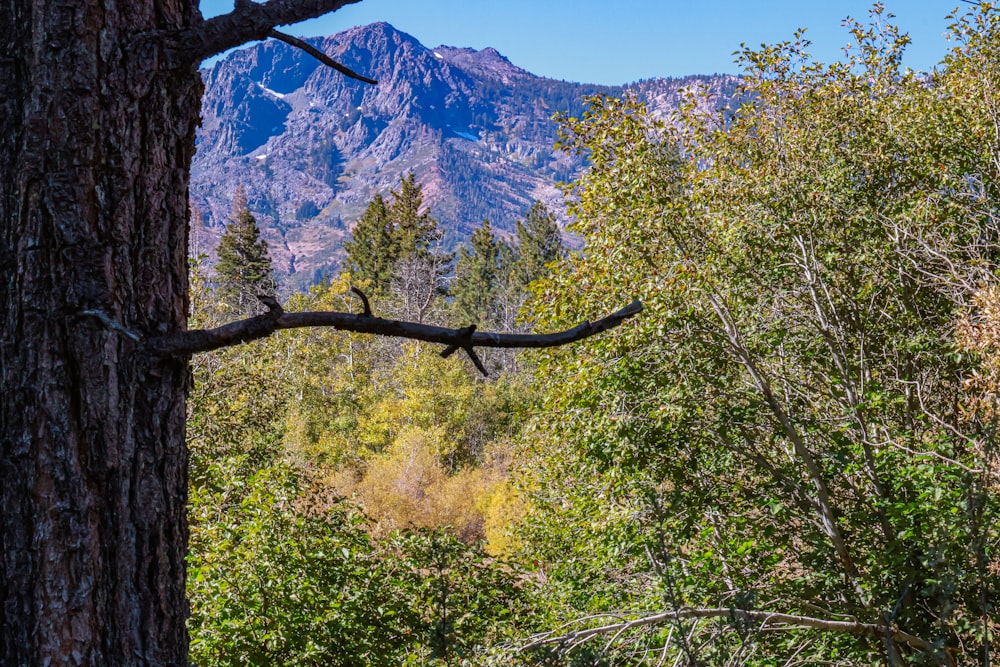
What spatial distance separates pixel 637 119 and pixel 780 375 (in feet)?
10.5

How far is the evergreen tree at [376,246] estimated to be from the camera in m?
43.7

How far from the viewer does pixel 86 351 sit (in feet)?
4.91

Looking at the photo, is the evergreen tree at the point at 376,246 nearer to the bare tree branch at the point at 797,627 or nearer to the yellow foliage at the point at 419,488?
the yellow foliage at the point at 419,488

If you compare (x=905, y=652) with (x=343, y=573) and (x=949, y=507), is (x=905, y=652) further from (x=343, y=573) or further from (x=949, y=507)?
(x=343, y=573)

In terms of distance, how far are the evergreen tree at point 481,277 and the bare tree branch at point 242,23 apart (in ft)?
154

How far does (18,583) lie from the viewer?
1.42 metres

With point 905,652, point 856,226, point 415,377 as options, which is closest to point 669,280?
point 856,226

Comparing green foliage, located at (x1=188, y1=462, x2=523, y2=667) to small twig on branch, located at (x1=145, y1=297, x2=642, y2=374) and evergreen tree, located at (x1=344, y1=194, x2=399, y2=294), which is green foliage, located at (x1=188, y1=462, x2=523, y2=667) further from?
evergreen tree, located at (x1=344, y1=194, x2=399, y2=294)

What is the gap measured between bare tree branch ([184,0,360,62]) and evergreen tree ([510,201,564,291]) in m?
46.3

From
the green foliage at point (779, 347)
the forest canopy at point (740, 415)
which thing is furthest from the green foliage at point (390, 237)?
the green foliage at point (779, 347)

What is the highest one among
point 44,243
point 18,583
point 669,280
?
point 669,280

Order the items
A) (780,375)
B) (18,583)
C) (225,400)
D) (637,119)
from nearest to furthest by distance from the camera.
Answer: (18,583)
(780,375)
(637,119)
(225,400)

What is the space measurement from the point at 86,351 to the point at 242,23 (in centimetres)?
79

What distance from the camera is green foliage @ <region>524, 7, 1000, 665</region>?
638cm
